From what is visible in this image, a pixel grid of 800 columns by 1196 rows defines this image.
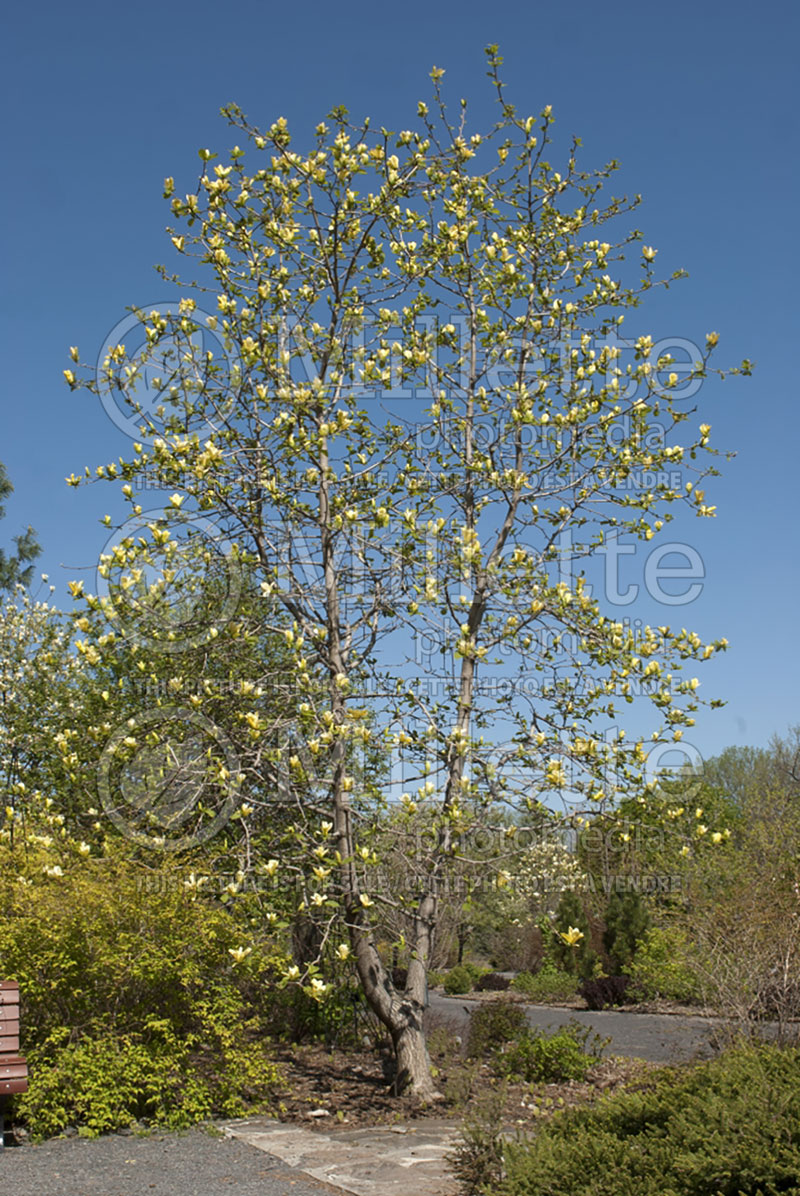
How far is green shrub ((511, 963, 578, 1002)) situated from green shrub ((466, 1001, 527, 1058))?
8646 mm

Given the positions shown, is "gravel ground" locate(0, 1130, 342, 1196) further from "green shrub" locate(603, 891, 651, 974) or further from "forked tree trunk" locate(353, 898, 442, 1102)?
"green shrub" locate(603, 891, 651, 974)

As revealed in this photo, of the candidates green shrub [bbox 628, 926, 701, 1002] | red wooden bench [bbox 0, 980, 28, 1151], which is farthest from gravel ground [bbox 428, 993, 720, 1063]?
red wooden bench [bbox 0, 980, 28, 1151]

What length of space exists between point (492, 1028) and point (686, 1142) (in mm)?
5674

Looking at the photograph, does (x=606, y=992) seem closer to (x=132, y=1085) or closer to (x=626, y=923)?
(x=626, y=923)

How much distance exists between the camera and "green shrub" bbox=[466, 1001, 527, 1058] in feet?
28.0

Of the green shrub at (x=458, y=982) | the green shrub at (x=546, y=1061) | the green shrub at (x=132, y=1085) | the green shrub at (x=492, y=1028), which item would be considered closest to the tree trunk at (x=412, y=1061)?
the green shrub at (x=546, y=1061)

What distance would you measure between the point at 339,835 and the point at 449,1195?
2611 mm

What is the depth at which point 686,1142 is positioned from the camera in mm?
3461

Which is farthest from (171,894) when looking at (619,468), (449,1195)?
(619,468)

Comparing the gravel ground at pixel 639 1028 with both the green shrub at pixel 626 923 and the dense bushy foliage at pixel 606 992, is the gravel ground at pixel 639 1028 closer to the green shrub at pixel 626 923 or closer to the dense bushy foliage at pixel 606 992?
the dense bushy foliage at pixel 606 992

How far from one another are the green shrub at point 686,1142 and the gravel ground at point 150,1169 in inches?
65.2

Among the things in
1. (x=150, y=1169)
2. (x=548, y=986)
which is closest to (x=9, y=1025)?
(x=150, y=1169)

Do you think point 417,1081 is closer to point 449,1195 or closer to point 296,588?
point 449,1195

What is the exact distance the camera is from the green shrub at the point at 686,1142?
321 centimetres
